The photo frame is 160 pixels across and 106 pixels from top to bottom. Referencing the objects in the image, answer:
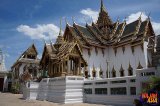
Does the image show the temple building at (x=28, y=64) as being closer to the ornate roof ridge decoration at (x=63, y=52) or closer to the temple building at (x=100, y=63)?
the temple building at (x=100, y=63)

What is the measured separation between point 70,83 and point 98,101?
2.79 m

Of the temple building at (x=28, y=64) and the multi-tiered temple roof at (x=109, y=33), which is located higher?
the multi-tiered temple roof at (x=109, y=33)

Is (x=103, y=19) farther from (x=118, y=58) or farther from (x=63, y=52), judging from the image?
(x=63, y=52)

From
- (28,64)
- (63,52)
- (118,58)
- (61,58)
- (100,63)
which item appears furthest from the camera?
(28,64)

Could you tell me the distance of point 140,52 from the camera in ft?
89.4

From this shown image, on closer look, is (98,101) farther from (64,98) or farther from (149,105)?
(149,105)

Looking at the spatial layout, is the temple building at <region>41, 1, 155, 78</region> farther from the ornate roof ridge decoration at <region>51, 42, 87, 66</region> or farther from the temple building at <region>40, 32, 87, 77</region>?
the ornate roof ridge decoration at <region>51, 42, 87, 66</region>

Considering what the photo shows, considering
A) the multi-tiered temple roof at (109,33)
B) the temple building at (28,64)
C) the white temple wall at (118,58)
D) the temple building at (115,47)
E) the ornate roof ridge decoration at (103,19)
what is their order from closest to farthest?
the white temple wall at (118,58) < the temple building at (115,47) < the multi-tiered temple roof at (109,33) < the ornate roof ridge decoration at (103,19) < the temple building at (28,64)

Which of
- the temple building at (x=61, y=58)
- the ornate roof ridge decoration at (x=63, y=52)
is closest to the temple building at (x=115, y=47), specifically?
the temple building at (x=61, y=58)

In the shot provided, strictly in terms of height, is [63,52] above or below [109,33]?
below

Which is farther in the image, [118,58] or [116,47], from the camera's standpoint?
[116,47]

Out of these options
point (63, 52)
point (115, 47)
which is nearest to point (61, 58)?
point (63, 52)

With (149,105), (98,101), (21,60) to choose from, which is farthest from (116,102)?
(21,60)

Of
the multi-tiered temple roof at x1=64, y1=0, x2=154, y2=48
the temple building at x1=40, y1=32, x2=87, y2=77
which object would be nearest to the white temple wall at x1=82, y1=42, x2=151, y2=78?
the multi-tiered temple roof at x1=64, y1=0, x2=154, y2=48
